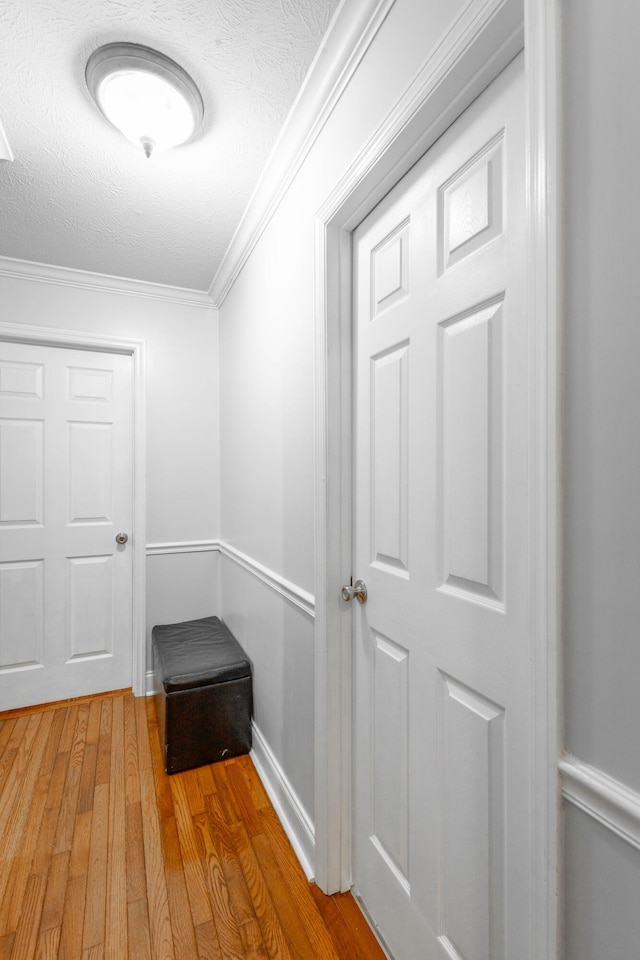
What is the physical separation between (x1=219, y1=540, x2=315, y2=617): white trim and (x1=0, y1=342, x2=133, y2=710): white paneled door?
2.79 ft

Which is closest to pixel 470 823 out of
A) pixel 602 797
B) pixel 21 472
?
pixel 602 797

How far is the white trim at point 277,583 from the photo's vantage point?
5.08 ft

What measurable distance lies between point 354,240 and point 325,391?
47 centimetres

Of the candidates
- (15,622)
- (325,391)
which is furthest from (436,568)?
(15,622)

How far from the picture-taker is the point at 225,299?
282cm

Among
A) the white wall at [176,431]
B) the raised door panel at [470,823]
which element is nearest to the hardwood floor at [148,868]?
the raised door panel at [470,823]

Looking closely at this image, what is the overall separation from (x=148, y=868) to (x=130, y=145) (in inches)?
98.6

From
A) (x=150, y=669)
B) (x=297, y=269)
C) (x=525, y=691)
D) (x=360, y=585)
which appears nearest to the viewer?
(x=525, y=691)

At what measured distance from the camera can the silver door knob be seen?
4.50 feet

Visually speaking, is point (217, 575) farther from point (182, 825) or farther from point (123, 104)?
point (123, 104)

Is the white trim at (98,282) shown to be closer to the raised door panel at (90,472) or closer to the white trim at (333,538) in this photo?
the raised door panel at (90,472)

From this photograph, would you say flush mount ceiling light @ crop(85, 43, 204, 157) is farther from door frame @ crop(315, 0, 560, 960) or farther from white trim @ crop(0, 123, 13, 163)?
door frame @ crop(315, 0, 560, 960)

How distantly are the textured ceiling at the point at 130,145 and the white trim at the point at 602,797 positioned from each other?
1.70 metres

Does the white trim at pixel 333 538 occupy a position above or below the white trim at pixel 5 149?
below
